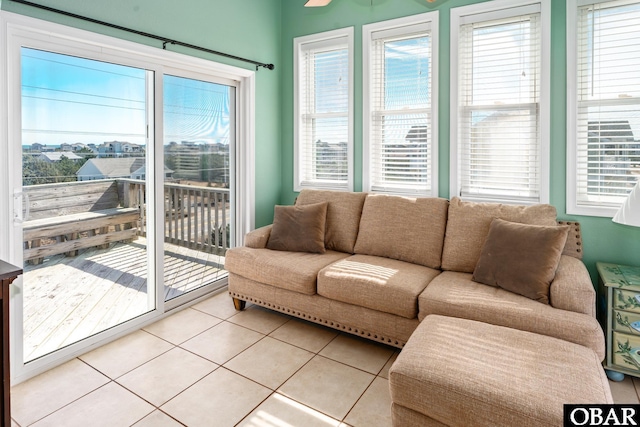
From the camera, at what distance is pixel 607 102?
2.67 metres

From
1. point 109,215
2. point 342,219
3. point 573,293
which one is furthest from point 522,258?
point 109,215

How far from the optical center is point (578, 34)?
271 centimetres

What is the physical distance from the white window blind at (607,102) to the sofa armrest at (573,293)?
33.6 inches

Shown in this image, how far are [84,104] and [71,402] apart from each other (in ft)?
6.07

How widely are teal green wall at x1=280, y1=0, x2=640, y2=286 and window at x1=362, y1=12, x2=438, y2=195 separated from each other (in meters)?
0.07

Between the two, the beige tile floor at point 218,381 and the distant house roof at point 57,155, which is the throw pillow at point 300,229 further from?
the distant house roof at point 57,155

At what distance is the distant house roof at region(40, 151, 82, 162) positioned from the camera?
2.38 m

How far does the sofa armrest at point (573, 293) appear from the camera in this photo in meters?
2.04

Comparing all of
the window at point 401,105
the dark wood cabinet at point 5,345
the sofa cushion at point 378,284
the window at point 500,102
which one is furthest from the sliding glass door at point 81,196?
the window at point 500,102

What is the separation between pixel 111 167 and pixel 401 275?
2.22m

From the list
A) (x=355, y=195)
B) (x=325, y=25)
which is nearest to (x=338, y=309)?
(x=355, y=195)

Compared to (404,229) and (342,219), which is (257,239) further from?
(404,229)

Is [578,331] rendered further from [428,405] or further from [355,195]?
[355,195]

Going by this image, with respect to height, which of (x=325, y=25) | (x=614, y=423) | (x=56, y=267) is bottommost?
(x=614, y=423)
